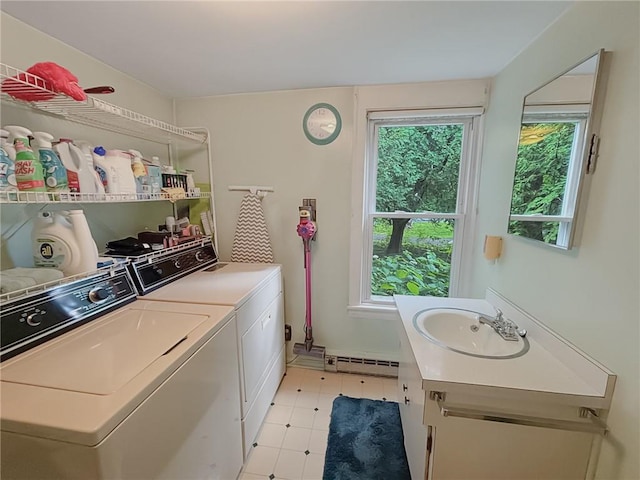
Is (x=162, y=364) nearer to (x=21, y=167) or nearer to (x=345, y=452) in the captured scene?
(x=21, y=167)

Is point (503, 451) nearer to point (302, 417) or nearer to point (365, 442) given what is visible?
point (365, 442)

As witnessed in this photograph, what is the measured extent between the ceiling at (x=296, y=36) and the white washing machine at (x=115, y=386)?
1.11 metres

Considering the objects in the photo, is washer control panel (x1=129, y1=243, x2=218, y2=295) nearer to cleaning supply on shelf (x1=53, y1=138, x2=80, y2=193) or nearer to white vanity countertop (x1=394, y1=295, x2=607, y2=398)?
cleaning supply on shelf (x1=53, y1=138, x2=80, y2=193)

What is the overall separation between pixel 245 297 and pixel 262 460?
92cm

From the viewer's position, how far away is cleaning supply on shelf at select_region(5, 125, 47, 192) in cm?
99

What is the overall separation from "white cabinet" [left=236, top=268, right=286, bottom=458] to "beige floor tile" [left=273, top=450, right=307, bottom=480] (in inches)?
7.3

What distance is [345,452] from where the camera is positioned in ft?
5.21

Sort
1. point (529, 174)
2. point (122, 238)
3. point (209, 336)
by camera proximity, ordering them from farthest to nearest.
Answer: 1. point (122, 238)
2. point (529, 174)
3. point (209, 336)

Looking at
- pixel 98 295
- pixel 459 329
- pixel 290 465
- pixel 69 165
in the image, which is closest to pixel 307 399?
pixel 290 465

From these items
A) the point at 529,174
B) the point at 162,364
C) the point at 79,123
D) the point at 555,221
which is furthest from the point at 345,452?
the point at 79,123

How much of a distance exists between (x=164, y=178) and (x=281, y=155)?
0.80 m

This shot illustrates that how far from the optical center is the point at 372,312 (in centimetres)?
216

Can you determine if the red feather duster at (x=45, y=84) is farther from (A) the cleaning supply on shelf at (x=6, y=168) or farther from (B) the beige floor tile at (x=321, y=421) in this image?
(B) the beige floor tile at (x=321, y=421)

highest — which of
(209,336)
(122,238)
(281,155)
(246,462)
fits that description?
(281,155)
